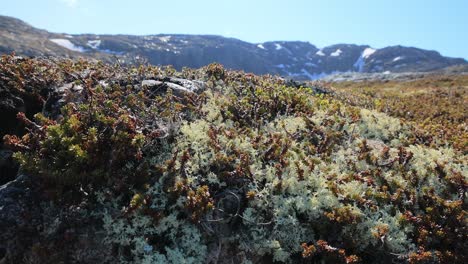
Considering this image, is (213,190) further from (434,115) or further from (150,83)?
(434,115)

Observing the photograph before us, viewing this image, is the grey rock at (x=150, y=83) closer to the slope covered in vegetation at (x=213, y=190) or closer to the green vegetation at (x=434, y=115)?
the slope covered in vegetation at (x=213, y=190)

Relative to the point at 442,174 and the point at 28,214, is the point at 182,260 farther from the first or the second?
the point at 442,174

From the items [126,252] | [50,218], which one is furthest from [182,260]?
[50,218]

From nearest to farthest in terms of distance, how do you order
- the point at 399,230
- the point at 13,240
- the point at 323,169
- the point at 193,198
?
the point at 13,240, the point at 193,198, the point at 399,230, the point at 323,169

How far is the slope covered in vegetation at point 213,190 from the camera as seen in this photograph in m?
6.79

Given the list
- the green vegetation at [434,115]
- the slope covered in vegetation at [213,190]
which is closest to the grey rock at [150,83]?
the slope covered in vegetation at [213,190]

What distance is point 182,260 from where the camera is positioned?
658cm

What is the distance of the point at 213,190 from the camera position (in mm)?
7781

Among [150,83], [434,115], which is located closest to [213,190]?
[150,83]

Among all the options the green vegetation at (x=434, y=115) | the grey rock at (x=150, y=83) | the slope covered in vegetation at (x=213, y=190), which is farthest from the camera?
the green vegetation at (x=434, y=115)

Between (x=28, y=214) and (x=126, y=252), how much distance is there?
1669 mm

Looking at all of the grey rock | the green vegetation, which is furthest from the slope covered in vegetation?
the green vegetation

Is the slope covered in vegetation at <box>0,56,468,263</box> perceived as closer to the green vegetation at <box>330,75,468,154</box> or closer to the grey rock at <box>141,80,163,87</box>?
the grey rock at <box>141,80,163,87</box>

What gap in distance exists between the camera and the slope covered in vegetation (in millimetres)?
6793
